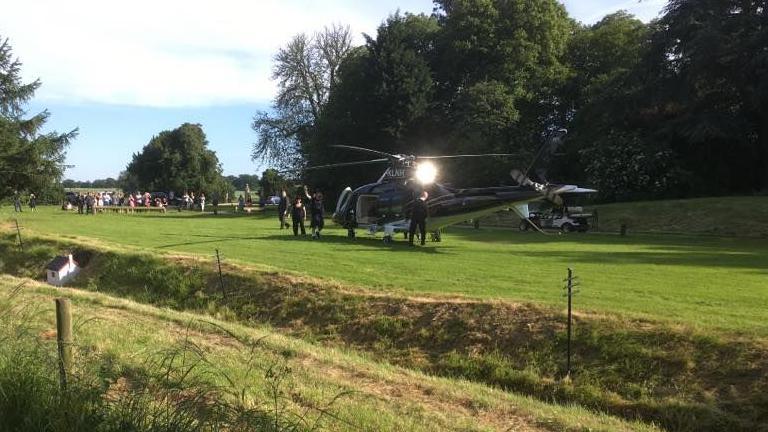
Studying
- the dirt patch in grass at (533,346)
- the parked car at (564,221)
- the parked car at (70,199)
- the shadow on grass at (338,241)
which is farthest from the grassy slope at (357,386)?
the parked car at (70,199)

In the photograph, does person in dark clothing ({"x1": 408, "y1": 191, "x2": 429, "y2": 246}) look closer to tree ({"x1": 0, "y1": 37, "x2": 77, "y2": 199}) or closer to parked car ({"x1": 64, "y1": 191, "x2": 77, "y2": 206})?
tree ({"x1": 0, "y1": 37, "x2": 77, "y2": 199})

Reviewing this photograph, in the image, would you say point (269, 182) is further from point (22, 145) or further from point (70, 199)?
point (22, 145)

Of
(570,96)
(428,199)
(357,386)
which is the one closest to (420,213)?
(428,199)

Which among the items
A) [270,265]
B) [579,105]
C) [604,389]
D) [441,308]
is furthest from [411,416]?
[579,105]

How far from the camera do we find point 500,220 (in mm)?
40312

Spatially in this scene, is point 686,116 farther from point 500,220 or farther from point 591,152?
point 500,220

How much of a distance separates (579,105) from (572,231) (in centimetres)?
2369

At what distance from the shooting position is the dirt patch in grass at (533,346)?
918 centimetres

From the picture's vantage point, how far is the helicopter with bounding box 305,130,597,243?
68.7 ft

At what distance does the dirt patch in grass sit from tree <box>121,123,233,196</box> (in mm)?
87928

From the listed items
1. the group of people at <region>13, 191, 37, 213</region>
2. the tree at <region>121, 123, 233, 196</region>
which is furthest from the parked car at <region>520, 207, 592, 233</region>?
the tree at <region>121, 123, 233, 196</region>

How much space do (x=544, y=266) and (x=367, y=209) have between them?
9697 millimetres

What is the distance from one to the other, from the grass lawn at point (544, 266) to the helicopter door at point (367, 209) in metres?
0.83

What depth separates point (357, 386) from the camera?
29.9ft
